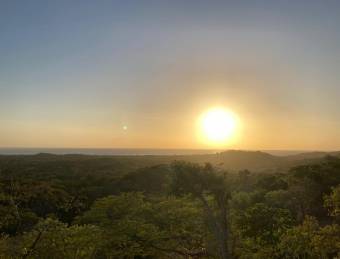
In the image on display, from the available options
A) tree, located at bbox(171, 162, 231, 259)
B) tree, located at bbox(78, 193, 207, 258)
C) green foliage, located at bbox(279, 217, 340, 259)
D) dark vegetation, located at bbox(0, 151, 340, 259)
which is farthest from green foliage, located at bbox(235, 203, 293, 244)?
tree, located at bbox(78, 193, 207, 258)

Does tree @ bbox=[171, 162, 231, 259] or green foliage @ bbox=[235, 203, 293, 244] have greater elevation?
tree @ bbox=[171, 162, 231, 259]

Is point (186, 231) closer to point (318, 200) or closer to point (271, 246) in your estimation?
point (271, 246)

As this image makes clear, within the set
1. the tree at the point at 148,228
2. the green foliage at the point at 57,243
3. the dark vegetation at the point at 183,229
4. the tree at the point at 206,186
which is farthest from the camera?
the tree at the point at 148,228

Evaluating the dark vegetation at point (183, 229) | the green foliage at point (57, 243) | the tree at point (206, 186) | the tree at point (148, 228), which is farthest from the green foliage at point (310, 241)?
the green foliage at point (57, 243)

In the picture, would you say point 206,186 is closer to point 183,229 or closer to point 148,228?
point 148,228

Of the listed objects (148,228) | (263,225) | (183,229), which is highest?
(263,225)

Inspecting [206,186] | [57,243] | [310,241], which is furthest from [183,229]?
[57,243]

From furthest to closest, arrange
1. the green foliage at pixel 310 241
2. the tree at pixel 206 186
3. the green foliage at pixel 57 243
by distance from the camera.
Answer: the tree at pixel 206 186 → the green foliage at pixel 57 243 → the green foliage at pixel 310 241

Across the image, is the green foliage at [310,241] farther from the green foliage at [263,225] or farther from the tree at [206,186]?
the tree at [206,186]

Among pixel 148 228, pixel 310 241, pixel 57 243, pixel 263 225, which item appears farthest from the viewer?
pixel 148 228

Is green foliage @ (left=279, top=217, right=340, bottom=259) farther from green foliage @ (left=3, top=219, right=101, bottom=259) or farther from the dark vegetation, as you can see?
green foliage @ (left=3, top=219, right=101, bottom=259)

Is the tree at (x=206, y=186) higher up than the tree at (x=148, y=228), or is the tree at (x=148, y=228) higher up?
the tree at (x=206, y=186)
